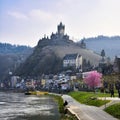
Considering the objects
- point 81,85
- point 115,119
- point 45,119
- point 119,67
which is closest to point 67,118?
point 45,119

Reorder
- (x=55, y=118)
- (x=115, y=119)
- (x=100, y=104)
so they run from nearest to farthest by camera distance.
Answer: (x=115, y=119)
(x=55, y=118)
(x=100, y=104)

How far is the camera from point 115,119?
153 ft

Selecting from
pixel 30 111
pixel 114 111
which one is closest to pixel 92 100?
pixel 30 111

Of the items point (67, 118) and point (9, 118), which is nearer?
point (67, 118)

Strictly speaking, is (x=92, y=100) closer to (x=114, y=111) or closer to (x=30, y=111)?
(x=30, y=111)

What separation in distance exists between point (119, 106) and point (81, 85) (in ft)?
420

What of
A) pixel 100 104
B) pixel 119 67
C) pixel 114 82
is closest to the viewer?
pixel 100 104

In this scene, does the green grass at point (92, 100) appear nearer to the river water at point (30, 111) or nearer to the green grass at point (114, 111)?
the river water at point (30, 111)

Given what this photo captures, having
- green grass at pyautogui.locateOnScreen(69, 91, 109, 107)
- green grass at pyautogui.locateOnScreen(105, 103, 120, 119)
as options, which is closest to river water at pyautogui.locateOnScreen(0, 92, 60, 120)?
green grass at pyautogui.locateOnScreen(69, 91, 109, 107)

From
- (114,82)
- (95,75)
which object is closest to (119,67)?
(95,75)

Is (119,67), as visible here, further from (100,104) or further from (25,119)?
(25,119)

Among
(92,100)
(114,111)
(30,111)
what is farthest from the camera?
(92,100)

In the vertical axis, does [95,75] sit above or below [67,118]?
above

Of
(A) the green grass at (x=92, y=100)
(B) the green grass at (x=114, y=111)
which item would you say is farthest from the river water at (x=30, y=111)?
(B) the green grass at (x=114, y=111)
